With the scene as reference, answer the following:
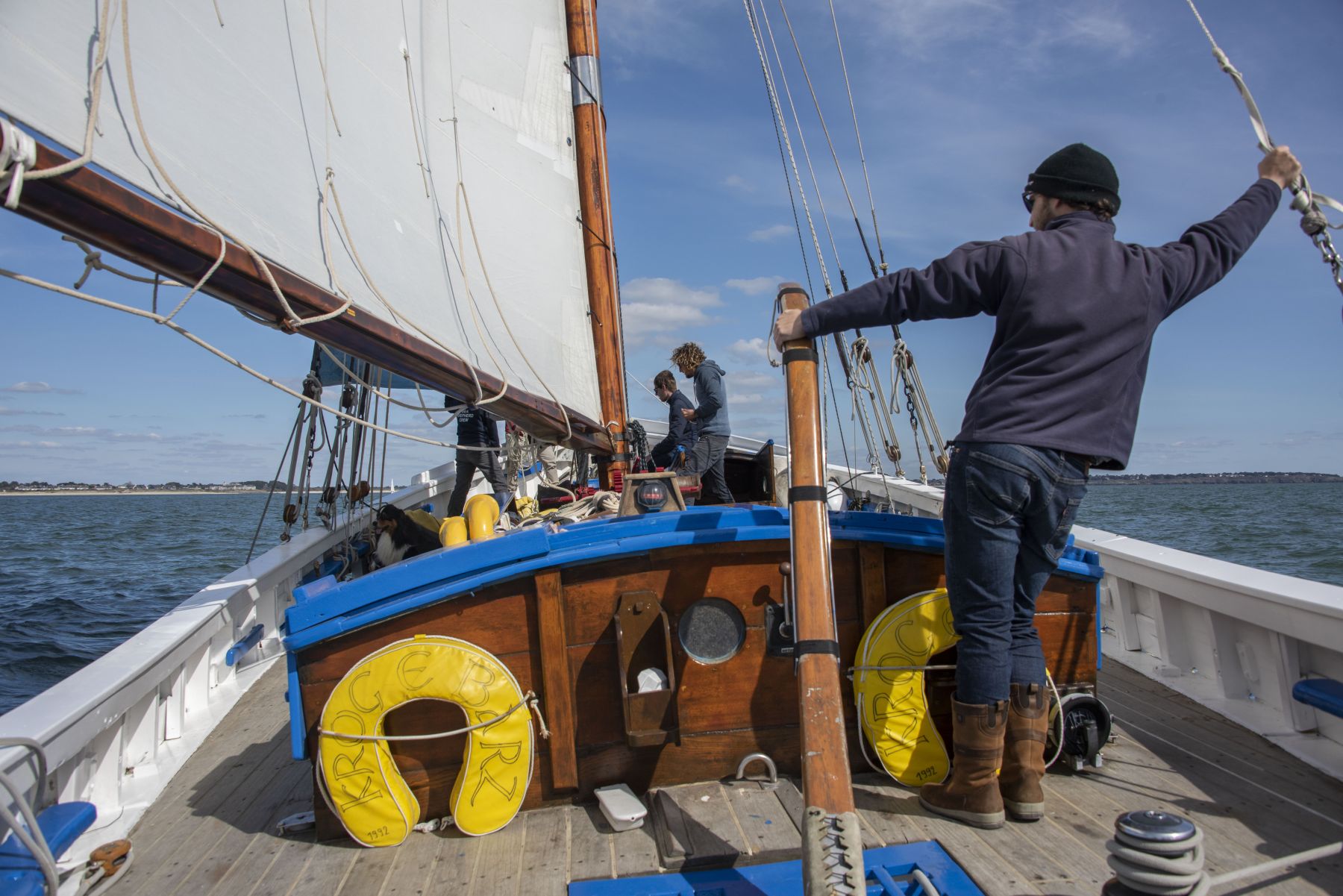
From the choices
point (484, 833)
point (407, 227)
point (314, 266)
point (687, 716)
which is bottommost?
point (484, 833)

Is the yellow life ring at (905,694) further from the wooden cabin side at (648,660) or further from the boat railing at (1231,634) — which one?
the boat railing at (1231,634)

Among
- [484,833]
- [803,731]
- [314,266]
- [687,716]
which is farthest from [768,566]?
[314,266]

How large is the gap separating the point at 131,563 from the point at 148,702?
17284mm

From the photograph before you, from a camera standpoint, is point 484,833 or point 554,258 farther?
point 554,258

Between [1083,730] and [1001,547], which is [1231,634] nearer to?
[1083,730]

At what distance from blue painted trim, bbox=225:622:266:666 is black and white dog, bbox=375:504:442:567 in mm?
652

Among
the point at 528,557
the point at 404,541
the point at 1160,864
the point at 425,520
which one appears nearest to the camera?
the point at 1160,864

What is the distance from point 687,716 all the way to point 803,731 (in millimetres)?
608

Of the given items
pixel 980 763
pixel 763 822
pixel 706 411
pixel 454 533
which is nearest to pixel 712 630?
pixel 763 822

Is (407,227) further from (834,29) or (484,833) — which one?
(834,29)

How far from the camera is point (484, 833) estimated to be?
202 centimetres

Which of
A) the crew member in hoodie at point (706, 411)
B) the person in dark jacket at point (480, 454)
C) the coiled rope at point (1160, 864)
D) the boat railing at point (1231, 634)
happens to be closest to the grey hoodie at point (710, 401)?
the crew member in hoodie at point (706, 411)

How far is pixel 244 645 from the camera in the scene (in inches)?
137

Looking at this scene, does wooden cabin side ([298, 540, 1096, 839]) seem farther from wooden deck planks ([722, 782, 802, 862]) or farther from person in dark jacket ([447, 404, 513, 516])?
person in dark jacket ([447, 404, 513, 516])
